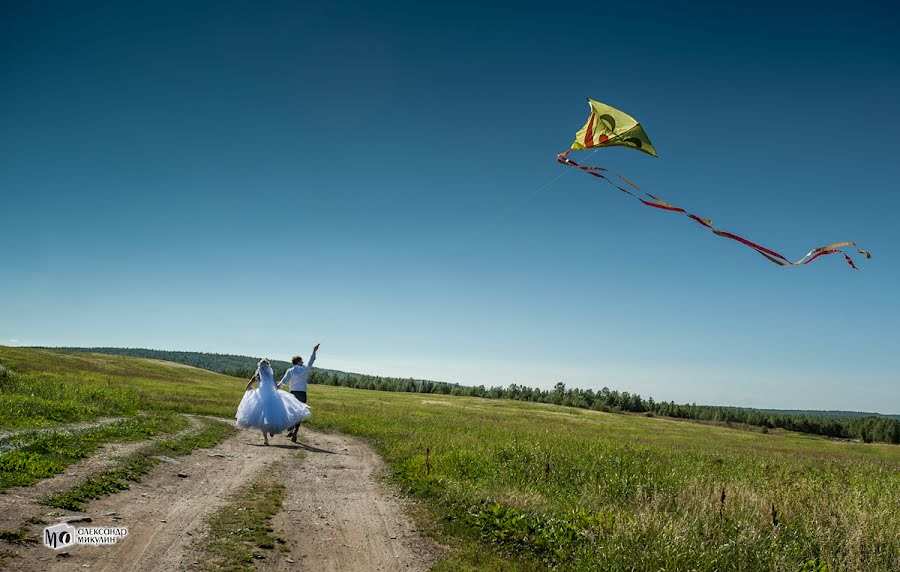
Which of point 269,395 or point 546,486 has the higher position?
point 269,395

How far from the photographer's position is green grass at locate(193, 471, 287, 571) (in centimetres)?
646

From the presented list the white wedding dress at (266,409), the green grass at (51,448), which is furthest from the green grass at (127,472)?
the white wedding dress at (266,409)

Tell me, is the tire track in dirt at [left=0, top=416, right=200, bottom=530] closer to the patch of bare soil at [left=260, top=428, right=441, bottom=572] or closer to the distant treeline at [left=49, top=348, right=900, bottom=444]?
the patch of bare soil at [left=260, top=428, right=441, bottom=572]

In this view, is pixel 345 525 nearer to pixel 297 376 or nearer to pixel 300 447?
pixel 300 447

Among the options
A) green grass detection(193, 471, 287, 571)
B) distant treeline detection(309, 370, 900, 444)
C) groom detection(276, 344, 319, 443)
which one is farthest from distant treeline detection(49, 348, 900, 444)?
green grass detection(193, 471, 287, 571)

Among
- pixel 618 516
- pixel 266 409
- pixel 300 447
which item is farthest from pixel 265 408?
pixel 618 516

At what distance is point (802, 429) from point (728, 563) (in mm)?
149147

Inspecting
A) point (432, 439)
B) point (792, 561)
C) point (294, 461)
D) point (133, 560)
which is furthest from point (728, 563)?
point (432, 439)

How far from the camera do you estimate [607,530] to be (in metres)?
8.20

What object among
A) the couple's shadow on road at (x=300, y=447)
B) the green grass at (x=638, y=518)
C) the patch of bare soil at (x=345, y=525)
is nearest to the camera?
the patch of bare soil at (x=345, y=525)

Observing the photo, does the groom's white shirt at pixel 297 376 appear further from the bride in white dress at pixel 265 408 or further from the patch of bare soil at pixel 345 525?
the patch of bare soil at pixel 345 525

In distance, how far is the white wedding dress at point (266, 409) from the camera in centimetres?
1648

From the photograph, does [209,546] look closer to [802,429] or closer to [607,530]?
[607,530]

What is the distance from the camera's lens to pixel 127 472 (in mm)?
10203
